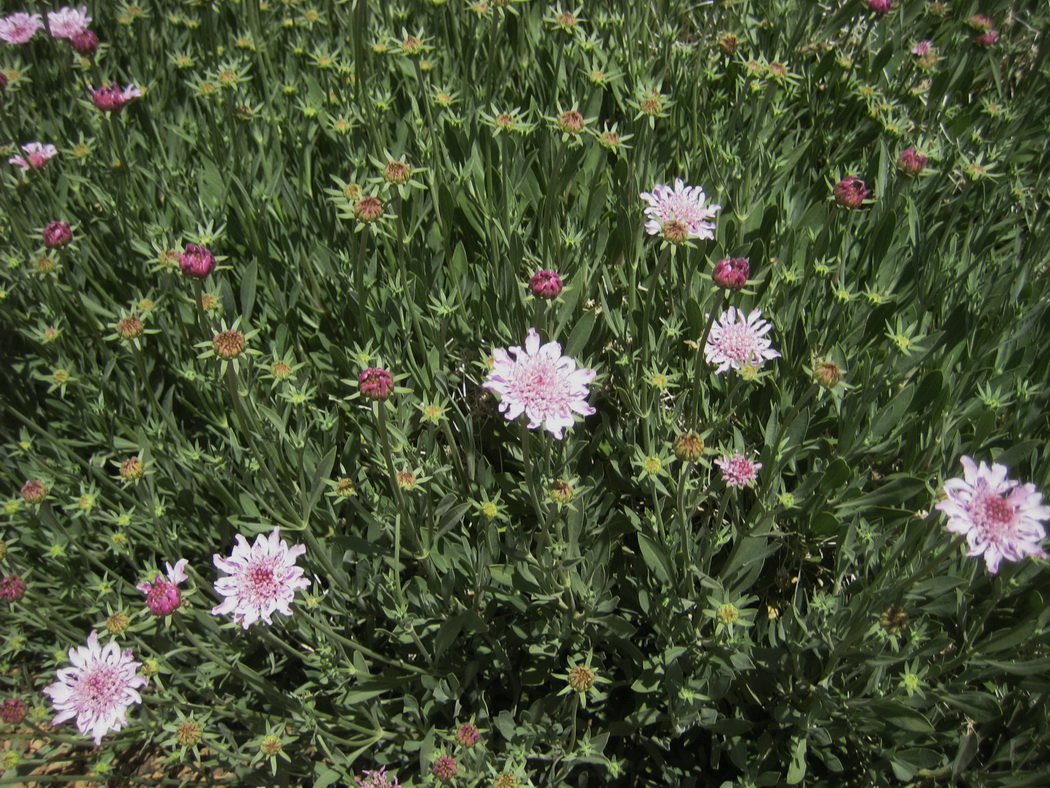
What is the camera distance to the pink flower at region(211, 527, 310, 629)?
198 centimetres

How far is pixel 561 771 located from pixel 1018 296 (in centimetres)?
224

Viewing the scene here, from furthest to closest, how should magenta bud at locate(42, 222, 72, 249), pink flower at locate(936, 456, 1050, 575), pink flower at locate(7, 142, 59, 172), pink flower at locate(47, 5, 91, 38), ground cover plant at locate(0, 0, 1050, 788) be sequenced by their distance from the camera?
1. pink flower at locate(47, 5, 91, 38)
2. pink flower at locate(7, 142, 59, 172)
3. magenta bud at locate(42, 222, 72, 249)
4. ground cover plant at locate(0, 0, 1050, 788)
5. pink flower at locate(936, 456, 1050, 575)

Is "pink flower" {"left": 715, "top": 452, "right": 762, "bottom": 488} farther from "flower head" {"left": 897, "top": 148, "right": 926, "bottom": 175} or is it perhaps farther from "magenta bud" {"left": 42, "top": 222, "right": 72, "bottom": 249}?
"magenta bud" {"left": 42, "top": 222, "right": 72, "bottom": 249}

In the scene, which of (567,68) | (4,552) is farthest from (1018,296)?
(4,552)

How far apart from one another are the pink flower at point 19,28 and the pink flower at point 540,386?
3161mm

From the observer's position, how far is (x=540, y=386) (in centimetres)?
195

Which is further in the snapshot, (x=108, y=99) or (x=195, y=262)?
(x=108, y=99)

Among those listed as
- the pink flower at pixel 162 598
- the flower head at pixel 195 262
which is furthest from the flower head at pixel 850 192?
the pink flower at pixel 162 598

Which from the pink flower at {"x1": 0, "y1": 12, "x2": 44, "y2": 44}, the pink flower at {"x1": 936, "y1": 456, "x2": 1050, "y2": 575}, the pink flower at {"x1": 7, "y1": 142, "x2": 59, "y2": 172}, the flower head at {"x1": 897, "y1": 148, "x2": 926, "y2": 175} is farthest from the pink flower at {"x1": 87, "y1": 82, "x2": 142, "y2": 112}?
the pink flower at {"x1": 936, "y1": 456, "x2": 1050, "y2": 575}

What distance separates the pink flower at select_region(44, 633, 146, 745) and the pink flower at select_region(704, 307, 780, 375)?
1.88m

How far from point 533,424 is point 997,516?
3.49ft

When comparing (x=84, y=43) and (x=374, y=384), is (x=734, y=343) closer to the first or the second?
(x=374, y=384)

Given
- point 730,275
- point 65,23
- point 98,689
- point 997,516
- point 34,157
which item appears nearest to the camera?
point 997,516

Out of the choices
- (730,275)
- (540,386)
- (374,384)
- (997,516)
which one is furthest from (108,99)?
(997,516)
